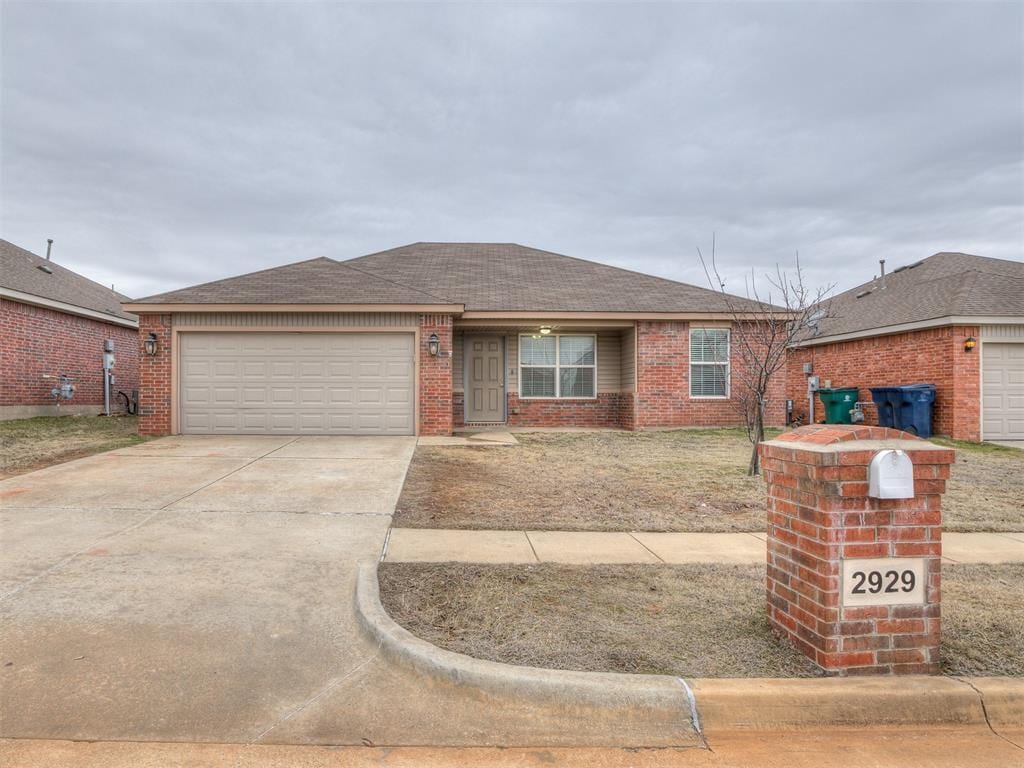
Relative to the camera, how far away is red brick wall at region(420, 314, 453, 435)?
1166 centimetres

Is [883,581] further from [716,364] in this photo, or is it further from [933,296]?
[933,296]

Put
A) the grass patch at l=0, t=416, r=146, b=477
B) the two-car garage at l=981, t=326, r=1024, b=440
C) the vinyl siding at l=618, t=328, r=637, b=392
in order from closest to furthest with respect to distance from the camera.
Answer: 1. the grass patch at l=0, t=416, r=146, b=477
2. the two-car garage at l=981, t=326, r=1024, b=440
3. the vinyl siding at l=618, t=328, r=637, b=392

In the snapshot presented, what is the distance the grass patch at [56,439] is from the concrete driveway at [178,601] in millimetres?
1615

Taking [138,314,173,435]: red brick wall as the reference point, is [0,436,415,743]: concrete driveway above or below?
below

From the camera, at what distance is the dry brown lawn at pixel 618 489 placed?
5.47 m

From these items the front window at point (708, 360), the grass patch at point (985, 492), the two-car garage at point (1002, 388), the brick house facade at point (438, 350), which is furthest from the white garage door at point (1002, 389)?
the front window at point (708, 360)

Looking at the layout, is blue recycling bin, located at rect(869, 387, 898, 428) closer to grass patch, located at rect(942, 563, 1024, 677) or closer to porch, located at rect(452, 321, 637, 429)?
porch, located at rect(452, 321, 637, 429)

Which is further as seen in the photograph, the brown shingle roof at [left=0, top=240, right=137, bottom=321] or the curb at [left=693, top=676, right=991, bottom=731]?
the brown shingle roof at [left=0, top=240, right=137, bottom=321]

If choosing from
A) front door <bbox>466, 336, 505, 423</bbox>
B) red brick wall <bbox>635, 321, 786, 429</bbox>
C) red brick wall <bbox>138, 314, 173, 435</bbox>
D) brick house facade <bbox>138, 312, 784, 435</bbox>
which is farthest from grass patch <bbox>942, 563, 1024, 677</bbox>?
red brick wall <bbox>138, 314, 173, 435</bbox>

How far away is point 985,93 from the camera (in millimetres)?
17141

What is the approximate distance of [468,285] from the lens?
1486cm

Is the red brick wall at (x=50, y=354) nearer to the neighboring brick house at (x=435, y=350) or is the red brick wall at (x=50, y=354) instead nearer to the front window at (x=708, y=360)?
the neighboring brick house at (x=435, y=350)

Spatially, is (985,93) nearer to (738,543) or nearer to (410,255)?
(410,255)

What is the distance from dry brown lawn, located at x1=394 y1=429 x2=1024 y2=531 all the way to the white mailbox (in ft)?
9.45
